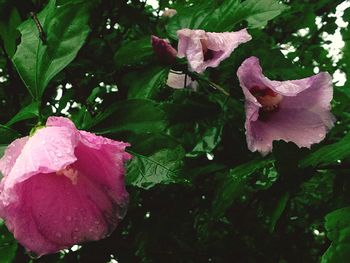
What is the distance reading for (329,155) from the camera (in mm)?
684

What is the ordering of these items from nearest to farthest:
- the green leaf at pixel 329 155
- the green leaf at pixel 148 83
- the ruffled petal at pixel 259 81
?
1. the green leaf at pixel 329 155
2. the ruffled petal at pixel 259 81
3. the green leaf at pixel 148 83

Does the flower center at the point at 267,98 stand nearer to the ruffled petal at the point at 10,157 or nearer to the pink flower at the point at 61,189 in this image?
the pink flower at the point at 61,189

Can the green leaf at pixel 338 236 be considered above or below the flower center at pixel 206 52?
below

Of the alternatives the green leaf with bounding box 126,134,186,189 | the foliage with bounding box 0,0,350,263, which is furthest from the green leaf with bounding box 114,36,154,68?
the green leaf with bounding box 126,134,186,189

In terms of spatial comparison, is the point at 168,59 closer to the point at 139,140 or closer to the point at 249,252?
the point at 139,140

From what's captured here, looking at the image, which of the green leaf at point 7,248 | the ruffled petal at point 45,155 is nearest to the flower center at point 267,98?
the ruffled petal at point 45,155

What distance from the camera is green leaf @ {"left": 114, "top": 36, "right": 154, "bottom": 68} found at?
930 millimetres

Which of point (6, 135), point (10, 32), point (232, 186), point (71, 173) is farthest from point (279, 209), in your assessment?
point (10, 32)

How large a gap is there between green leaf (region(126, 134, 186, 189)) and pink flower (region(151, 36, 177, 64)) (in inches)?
8.0

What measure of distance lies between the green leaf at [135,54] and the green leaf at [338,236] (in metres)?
0.47

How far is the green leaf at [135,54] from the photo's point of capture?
930 mm

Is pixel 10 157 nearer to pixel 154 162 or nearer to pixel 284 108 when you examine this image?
pixel 154 162

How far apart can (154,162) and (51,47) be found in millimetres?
250

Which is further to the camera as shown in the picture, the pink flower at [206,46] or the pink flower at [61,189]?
the pink flower at [206,46]
